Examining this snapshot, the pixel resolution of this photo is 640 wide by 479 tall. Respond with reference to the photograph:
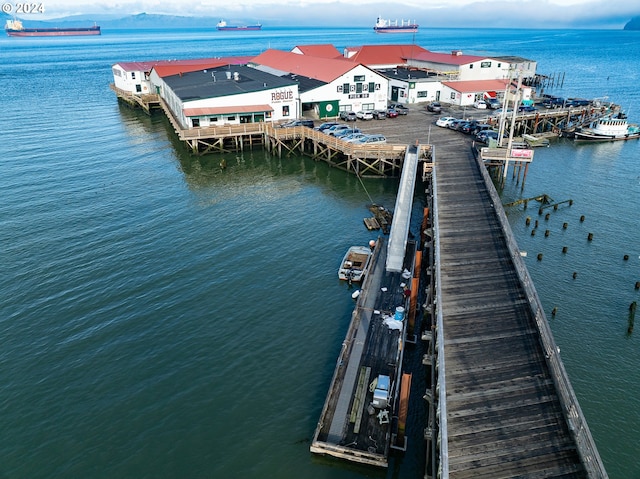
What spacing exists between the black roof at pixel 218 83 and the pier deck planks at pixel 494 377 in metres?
46.6

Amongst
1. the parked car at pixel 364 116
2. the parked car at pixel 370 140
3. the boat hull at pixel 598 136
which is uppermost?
the parked car at pixel 364 116

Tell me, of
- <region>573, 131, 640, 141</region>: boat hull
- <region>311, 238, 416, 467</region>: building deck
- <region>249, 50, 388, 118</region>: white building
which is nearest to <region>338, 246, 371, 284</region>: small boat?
<region>311, 238, 416, 467</region>: building deck

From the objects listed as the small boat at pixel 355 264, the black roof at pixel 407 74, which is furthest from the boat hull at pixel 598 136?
the small boat at pixel 355 264

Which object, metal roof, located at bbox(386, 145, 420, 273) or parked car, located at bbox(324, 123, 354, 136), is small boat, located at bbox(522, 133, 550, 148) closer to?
metal roof, located at bbox(386, 145, 420, 273)

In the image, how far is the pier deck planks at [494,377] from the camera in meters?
15.9

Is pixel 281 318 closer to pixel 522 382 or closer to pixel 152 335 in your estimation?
pixel 152 335

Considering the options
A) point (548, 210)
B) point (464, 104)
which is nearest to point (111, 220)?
point (548, 210)

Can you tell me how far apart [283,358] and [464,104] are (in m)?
63.4

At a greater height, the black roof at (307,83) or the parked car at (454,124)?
the black roof at (307,83)

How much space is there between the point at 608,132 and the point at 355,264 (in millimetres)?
55104

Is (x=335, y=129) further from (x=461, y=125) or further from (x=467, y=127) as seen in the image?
(x=467, y=127)

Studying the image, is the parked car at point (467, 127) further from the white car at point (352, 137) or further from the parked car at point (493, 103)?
the parked car at point (493, 103)

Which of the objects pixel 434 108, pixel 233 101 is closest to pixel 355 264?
pixel 233 101

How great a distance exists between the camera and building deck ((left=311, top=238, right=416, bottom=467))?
19688 mm
